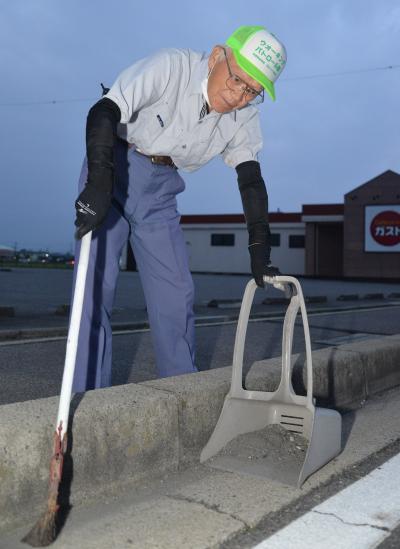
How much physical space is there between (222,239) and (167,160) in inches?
1705

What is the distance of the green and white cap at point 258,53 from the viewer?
9.36ft

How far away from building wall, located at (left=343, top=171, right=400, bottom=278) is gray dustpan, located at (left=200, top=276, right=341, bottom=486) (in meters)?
36.6

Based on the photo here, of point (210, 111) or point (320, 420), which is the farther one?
point (210, 111)

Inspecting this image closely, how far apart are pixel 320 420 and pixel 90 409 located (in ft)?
3.36

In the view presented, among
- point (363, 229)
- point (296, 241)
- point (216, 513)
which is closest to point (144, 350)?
point (216, 513)

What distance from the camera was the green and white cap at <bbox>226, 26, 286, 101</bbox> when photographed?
112 inches

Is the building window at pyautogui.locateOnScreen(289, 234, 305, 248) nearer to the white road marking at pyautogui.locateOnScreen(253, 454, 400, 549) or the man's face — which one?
the man's face

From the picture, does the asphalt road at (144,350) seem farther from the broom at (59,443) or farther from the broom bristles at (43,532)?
the broom bristles at (43,532)

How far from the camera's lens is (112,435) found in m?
2.51

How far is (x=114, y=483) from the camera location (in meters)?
2.52

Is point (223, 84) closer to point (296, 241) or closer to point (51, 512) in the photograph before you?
point (51, 512)

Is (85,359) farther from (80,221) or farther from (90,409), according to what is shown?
(80,221)

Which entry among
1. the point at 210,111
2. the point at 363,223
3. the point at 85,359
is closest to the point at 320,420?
the point at 85,359

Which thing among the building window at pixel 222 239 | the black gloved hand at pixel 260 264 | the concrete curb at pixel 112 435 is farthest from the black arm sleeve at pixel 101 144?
the building window at pixel 222 239
